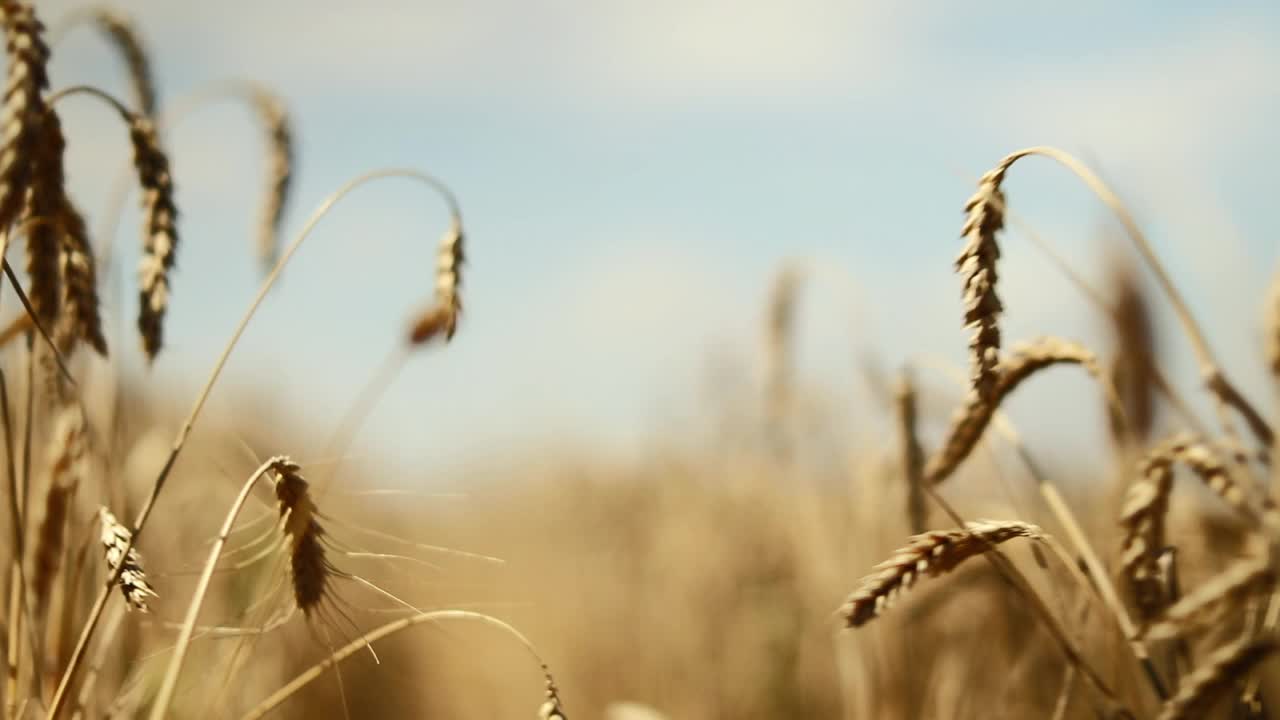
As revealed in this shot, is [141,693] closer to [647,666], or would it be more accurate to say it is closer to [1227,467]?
[1227,467]

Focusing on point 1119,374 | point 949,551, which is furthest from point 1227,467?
point 1119,374

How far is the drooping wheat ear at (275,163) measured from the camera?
1716 mm

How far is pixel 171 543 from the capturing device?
2355 mm

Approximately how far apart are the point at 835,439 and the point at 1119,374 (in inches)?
95.8

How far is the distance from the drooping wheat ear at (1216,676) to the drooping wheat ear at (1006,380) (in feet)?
1.29

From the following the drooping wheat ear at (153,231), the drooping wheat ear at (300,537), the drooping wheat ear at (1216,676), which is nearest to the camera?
the drooping wheat ear at (1216,676)

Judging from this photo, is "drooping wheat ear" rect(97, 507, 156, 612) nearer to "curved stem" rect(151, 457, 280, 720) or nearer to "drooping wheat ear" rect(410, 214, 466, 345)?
"curved stem" rect(151, 457, 280, 720)

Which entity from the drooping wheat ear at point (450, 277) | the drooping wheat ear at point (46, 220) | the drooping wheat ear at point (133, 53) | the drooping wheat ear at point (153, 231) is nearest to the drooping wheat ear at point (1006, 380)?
the drooping wheat ear at point (450, 277)

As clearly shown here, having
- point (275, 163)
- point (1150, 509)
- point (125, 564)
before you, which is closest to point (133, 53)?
point (275, 163)

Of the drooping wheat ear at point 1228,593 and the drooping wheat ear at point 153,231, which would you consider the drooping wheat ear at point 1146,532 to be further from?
the drooping wheat ear at point 153,231

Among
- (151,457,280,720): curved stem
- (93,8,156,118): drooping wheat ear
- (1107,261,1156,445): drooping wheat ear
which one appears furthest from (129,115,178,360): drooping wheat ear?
(1107,261,1156,445): drooping wheat ear

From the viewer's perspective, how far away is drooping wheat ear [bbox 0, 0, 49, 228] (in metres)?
0.82

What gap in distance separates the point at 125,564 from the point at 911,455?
1.15 metres

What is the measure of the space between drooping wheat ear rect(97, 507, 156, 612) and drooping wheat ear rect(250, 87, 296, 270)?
3.20 feet
